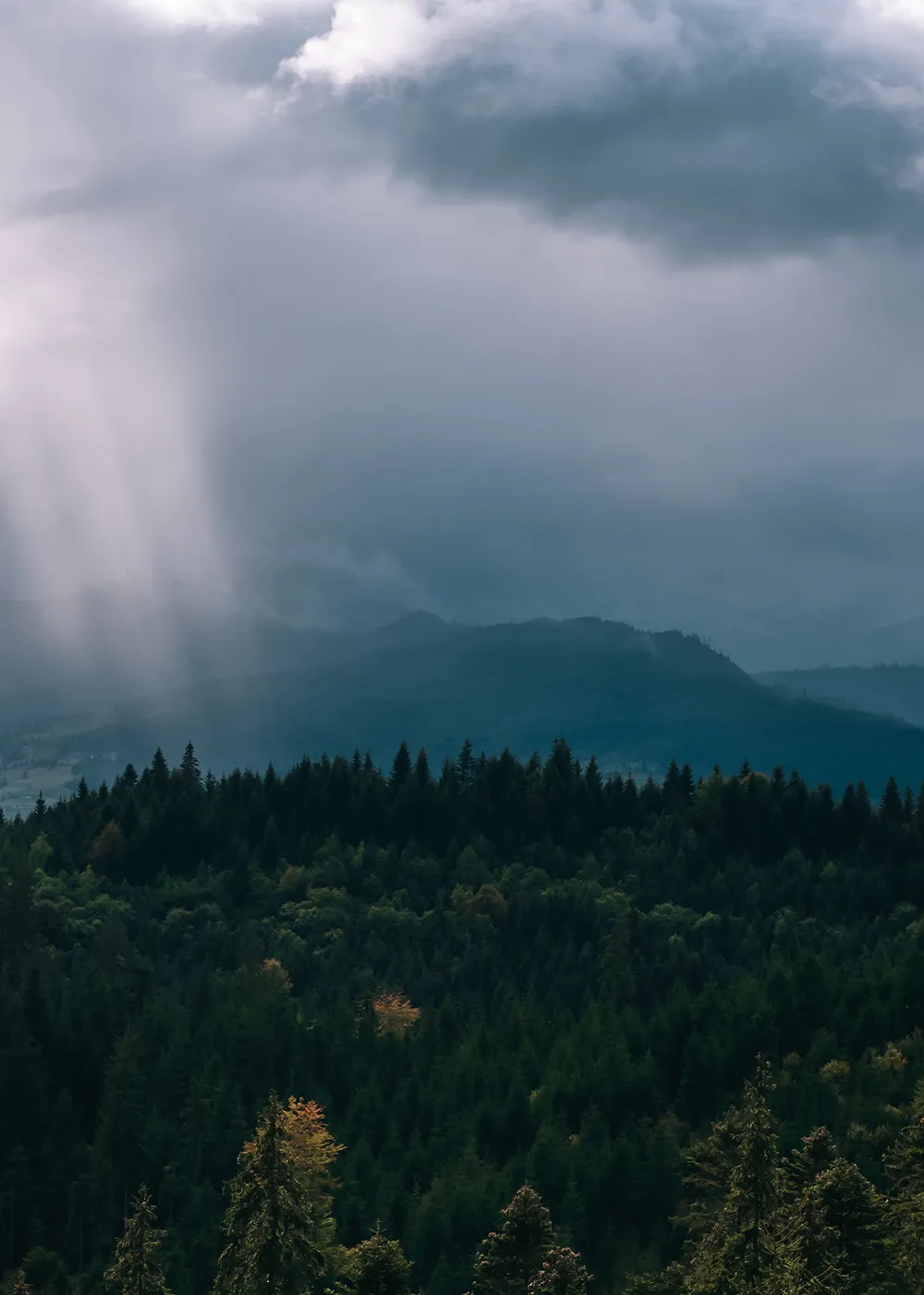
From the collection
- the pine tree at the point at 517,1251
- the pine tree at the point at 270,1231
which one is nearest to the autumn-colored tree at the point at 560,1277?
the pine tree at the point at 517,1251

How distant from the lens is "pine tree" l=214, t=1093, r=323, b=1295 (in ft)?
214

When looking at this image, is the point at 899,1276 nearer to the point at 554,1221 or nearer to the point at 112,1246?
the point at 554,1221

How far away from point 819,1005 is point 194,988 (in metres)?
75.2

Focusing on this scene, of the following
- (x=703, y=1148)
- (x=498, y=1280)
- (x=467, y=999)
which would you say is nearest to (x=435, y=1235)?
(x=703, y=1148)

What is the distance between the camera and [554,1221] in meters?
123

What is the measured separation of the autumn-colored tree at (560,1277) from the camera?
219 ft

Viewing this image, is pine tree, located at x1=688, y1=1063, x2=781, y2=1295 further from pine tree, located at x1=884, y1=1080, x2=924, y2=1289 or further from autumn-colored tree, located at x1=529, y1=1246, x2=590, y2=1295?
pine tree, located at x1=884, y1=1080, x2=924, y2=1289

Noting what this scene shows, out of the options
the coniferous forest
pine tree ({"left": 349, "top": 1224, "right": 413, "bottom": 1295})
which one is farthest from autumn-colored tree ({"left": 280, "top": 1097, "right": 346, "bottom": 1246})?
pine tree ({"left": 349, "top": 1224, "right": 413, "bottom": 1295})

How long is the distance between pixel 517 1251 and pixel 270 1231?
15.2m

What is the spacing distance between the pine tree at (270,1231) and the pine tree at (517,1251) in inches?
391

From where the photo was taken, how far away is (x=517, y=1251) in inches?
2975

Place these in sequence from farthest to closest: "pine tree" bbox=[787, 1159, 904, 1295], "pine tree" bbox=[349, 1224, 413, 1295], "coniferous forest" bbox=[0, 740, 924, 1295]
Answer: "coniferous forest" bbox=[0, 740, 924, 1295] → "pine tree" bbox=[349, 1224, 413, 1295] → "pine tree" bbox=[787, 1159, 904, 1295]

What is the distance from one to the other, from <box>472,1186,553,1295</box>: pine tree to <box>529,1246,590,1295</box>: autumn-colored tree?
6267mm

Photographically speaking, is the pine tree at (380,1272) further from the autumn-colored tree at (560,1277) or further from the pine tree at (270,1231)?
the autumn-colored tree at (560,1277)
